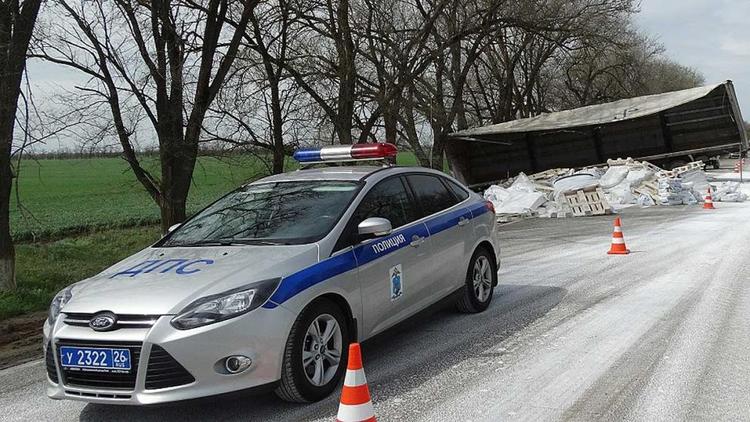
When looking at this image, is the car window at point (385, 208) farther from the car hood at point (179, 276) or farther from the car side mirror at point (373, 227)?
the car hood at point (179, 276)

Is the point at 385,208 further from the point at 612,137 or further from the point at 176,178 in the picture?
the point at 612,137

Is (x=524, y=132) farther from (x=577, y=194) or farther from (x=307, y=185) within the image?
(x=307, y=185)

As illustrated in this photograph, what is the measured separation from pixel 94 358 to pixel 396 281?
2263 millimetres

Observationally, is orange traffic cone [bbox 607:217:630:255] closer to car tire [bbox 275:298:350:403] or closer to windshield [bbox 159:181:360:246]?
windshield [bbox 159:181:360:246]

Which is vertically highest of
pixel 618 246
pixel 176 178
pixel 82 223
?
pixel 176 178

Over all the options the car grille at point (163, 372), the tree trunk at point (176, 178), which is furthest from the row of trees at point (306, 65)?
the car grille at point (163, 372)

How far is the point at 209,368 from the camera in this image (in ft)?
12.9

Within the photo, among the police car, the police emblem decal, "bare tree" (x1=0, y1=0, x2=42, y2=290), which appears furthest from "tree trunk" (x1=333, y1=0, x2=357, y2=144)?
the police emblem decal

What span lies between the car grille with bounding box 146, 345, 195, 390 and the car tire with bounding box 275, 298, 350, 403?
0.61m

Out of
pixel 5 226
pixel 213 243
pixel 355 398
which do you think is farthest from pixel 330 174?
pixel 5 226

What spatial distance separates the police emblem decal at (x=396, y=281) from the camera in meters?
5.25

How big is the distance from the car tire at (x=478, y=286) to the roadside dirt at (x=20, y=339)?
4012mm

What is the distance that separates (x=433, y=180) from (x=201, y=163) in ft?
31.6

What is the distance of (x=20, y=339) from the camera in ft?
22.8
